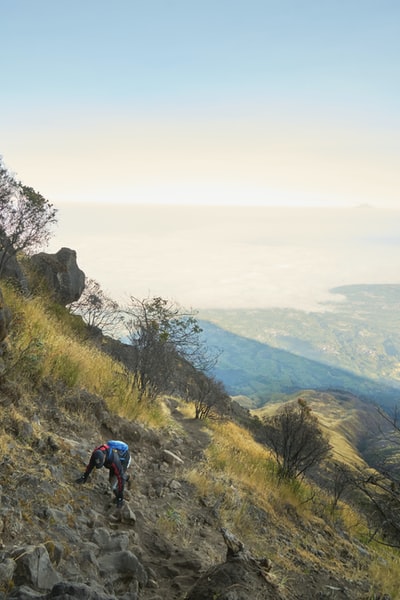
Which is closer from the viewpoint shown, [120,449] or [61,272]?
[120,449]

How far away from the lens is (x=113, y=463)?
5.68 metres

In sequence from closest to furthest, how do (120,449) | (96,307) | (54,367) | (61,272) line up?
(120,449)
(54,367)
(61,272)
(96,307)

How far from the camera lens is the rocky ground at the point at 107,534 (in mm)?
3602

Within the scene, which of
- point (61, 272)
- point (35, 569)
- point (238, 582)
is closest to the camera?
point (35, 569)

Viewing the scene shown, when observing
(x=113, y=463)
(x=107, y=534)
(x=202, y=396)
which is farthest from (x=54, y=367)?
(x=202, y=396)

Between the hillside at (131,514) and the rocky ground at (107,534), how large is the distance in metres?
0.02

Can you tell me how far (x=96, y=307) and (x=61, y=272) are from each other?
1419 cm

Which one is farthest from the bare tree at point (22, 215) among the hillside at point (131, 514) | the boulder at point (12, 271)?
the hillside at point (131, 514)

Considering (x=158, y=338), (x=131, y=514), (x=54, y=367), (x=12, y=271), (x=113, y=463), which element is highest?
(x=12, y=271)

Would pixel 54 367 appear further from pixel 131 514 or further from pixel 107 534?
pixel 107 534

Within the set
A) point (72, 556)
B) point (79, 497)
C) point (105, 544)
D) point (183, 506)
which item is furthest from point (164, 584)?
point (183, 506)

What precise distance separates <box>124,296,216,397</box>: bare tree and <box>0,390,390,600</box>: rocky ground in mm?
5566

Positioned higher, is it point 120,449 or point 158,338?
point 158,338

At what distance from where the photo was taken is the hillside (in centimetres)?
379
